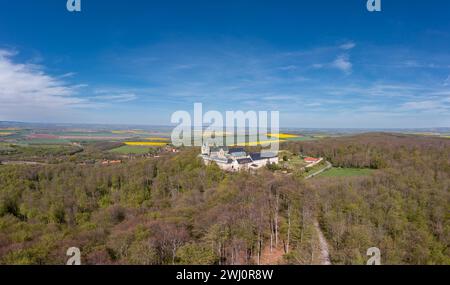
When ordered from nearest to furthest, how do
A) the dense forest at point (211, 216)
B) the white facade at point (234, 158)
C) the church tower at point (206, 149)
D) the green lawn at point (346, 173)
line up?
the dense forest at point (211, 216) < the green lawn at point (346, 173) < the white facade at point (234, 158) < the church tower at point (206, 149)

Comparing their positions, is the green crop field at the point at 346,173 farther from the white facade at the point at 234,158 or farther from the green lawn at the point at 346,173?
the white facade at the point at 234,158

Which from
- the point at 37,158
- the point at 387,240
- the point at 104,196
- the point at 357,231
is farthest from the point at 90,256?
the point at 37,158

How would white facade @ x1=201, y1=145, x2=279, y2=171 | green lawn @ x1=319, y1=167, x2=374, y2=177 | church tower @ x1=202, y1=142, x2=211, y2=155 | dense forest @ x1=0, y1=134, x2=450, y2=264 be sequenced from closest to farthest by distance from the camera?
1. dense forest @ x1=0, y1=134, x2=450, y2=264
2. green lawn @ x1=319, y1=167, x2=374, y2=177
3. white facade @ x1=201, y1=145, x2=279, y2=171
4. church tower @ x1=202, y1=142, x2=211, y2=155

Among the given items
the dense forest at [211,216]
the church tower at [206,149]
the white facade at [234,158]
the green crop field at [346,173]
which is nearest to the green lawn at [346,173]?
the green crop field at [346,173]

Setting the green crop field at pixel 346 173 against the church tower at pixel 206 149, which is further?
the church tower at pixel 206 149

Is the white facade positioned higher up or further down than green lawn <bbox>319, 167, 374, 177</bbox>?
higher up

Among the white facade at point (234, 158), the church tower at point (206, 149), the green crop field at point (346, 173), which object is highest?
the church tower at point (206, 149)

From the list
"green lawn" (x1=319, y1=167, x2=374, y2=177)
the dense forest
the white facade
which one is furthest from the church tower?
"green lawn" (x1=319, y1=167, x2=374, y2=177)

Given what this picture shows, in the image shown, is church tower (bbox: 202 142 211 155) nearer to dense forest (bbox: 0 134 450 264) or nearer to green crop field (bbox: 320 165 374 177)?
dense forest (bbox: 0 134 450 264)
